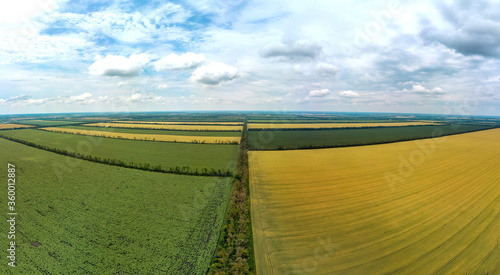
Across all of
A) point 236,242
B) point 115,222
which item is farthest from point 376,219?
point 115,222

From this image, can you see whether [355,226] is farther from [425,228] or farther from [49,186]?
[49,186]

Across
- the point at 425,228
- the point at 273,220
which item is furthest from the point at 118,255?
the point at 425,228

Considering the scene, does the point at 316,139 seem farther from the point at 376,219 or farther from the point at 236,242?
the point at 236,242

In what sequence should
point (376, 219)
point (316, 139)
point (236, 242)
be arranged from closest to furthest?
point (236, 242) < point (376, 219) < point (316, 139)

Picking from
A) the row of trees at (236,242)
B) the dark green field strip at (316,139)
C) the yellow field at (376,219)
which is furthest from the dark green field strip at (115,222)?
the dark green field strip at (316,139)

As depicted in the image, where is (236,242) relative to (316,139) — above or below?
below
